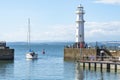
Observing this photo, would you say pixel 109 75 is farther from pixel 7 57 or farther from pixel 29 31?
pixel 29 31

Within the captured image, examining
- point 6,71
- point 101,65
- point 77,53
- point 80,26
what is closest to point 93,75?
point 101,65

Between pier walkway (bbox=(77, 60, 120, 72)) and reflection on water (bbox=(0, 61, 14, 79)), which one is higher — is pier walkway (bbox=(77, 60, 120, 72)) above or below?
above

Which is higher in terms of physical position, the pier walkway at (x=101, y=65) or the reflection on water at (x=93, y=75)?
→ the pier walkway at (x=101, y=65)

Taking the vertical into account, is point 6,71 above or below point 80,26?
below

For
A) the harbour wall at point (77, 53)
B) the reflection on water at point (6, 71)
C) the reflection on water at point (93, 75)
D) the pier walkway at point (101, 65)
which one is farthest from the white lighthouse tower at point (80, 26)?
the reflection on water at point (93, 75)

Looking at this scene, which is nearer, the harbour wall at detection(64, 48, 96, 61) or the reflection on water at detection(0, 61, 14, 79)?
the reflection on water at detection(0, 61, 14, 79)

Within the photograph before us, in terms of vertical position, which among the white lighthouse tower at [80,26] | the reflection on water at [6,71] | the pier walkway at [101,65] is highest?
the white lighthouse tower at [80,26]

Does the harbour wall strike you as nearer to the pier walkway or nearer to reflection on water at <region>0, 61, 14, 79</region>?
reflection on water at <region>0, 61, 14, 79</region>

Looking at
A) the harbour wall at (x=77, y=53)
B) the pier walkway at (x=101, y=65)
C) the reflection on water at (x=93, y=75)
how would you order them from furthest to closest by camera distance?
the harbour wall at (x=77, y=53), the pier walkway at (x=101, y=65), the reflection on water at (x=93, y=75)

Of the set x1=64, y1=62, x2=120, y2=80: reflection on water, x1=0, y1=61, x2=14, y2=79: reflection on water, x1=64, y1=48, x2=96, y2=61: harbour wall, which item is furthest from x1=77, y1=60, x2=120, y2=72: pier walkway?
x1=64, y1=48, x2=96, y2=61: harbour wall

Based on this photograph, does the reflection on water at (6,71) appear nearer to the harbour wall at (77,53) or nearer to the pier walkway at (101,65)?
the pier walkway at (101,65)

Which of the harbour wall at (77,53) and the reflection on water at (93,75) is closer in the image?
the reflection on water at (93,75)

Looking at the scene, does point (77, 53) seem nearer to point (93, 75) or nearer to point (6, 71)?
point (6, 71)

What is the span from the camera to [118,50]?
297 ft
